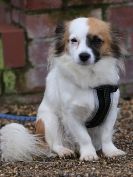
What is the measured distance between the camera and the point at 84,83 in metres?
4.31

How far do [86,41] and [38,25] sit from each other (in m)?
2.01

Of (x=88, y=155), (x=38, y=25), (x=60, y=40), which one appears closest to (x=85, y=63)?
(x=60, y=40)

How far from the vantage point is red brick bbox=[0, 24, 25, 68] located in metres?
6.06

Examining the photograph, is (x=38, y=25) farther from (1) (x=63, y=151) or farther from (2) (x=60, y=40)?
(1) (x=63, y=151)

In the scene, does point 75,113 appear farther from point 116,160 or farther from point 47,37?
point 47,37

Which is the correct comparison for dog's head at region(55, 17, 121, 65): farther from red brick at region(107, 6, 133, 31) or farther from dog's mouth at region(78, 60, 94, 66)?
red brick at region(107, 6, 133, 31)

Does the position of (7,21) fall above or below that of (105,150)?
above

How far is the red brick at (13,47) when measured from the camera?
606cm

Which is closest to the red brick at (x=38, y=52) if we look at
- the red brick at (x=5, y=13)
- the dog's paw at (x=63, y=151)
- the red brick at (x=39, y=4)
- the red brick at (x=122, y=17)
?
the red brick at (x=39, y=4)

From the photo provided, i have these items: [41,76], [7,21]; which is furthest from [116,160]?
[7,21]

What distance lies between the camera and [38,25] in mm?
6105

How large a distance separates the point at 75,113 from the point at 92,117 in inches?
4.6

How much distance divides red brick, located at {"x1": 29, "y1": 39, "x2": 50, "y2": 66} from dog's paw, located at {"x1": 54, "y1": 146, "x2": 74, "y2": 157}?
1791 mm

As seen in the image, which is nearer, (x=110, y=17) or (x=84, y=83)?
(x=84, y=83)
